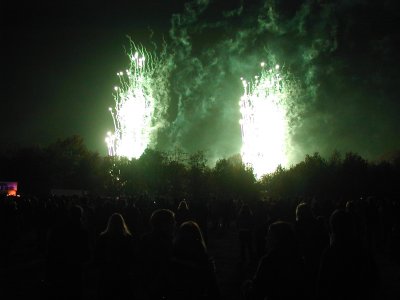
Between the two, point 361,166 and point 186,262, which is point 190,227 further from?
point 361,166

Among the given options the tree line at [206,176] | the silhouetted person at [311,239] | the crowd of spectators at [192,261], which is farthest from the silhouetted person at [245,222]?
the tree line at [206,176]

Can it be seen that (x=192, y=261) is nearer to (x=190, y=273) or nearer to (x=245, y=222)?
(x=190, y=273)

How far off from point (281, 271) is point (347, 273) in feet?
2.80

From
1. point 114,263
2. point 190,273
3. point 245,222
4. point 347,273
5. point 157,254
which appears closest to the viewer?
point 190,273

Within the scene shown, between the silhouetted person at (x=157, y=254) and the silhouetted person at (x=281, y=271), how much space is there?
3.59 feet

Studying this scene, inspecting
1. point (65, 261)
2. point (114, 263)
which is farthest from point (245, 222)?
point (114, 263)

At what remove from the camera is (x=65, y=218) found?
6.52m

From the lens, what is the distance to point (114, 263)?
5.55m

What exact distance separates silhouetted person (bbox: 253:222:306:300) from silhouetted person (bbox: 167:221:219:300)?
51 centimetres

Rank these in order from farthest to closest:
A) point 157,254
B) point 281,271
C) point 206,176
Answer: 1. point 206,176
2. point 157,254
3. point 281,271

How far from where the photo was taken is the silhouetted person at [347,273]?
14.0 ft

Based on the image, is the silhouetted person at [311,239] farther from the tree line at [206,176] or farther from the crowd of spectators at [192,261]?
the tree line at [206,176]

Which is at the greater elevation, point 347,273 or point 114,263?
point 114,263

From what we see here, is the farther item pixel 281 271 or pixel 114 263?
pixel 114 263
